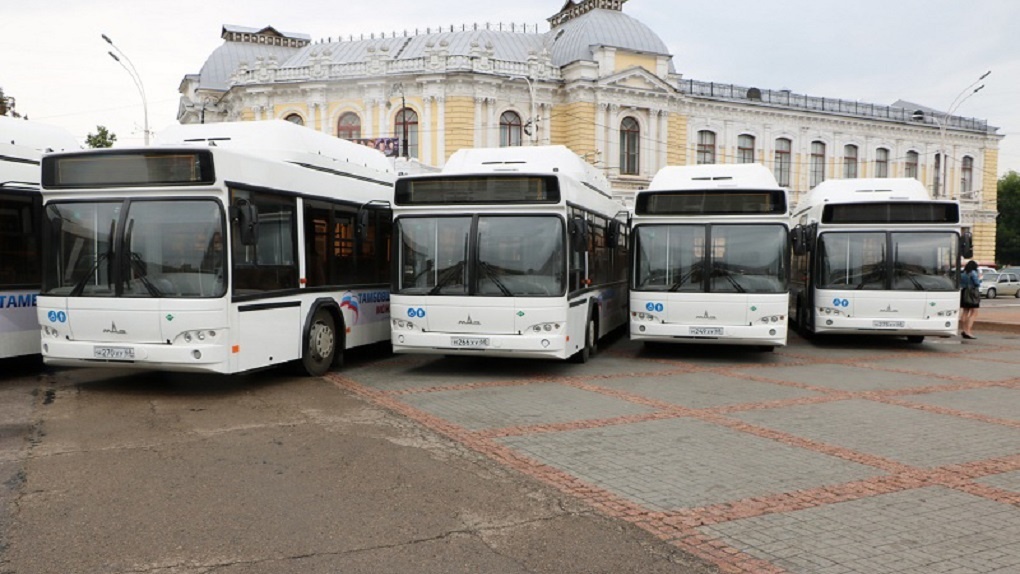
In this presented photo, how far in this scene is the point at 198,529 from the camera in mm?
5379

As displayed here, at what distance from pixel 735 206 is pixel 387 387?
22.2 ft

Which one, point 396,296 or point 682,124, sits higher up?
point 682,124

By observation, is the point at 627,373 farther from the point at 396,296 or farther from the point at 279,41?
the point at 279,41

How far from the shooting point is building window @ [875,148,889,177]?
65.7m

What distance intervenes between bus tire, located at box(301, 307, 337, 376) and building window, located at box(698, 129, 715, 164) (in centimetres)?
4961

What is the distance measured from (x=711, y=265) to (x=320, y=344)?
21.4 feet

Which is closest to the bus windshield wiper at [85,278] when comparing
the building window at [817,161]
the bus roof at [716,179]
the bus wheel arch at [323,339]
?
the bus wheel arch at [323,339]

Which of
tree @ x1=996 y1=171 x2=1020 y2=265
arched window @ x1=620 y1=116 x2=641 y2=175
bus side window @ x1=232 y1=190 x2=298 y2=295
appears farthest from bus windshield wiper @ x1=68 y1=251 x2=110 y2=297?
tree @ x1=996 y1=171 x2=1020 y2=265

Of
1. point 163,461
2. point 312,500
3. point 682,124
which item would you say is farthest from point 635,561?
point 682,124

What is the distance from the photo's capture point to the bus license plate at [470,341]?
11820 millimetres

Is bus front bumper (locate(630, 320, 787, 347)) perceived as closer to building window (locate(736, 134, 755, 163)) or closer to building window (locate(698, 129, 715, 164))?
building window (locate(698, 129, 715, 164))

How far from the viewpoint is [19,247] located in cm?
1130

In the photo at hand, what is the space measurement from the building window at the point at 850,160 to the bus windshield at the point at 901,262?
51.3 m

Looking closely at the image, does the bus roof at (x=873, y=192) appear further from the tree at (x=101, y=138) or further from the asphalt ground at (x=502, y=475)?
the tree at (x=101, y=138)
